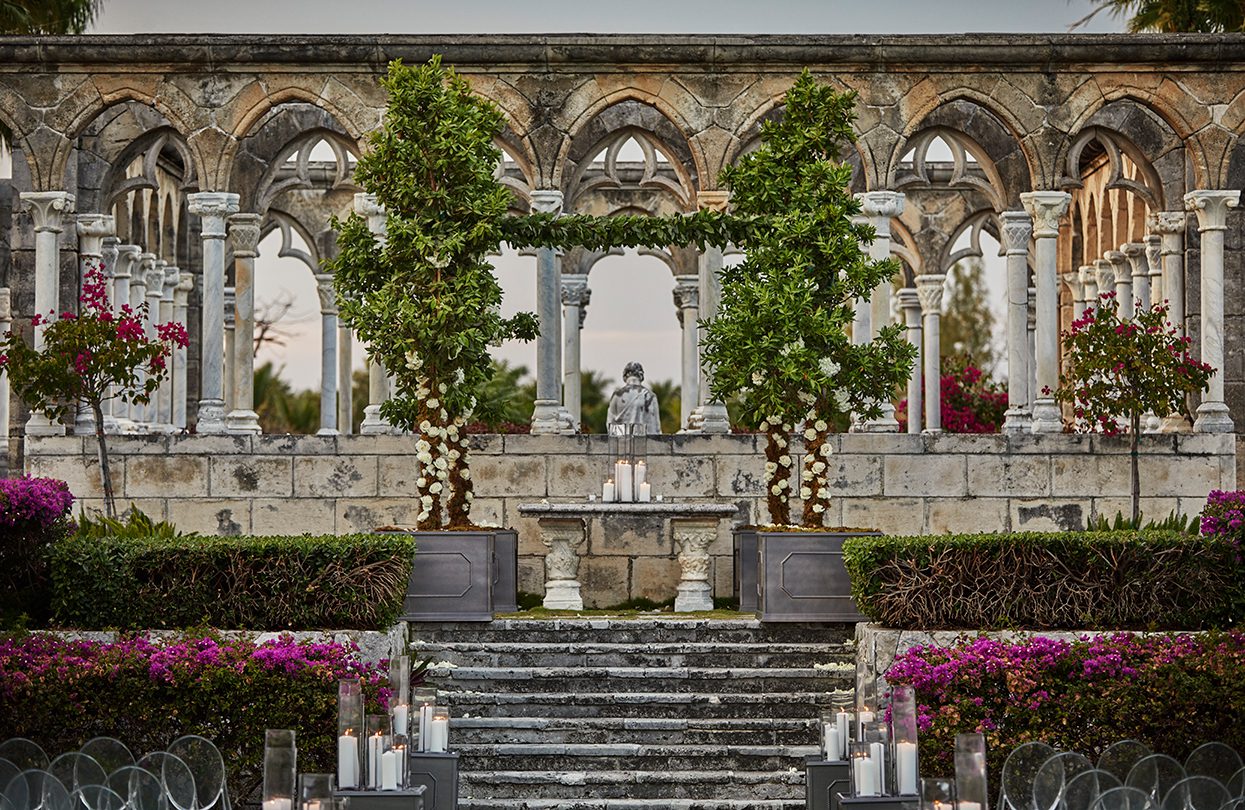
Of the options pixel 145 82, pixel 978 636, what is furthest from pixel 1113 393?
pixel 145 82

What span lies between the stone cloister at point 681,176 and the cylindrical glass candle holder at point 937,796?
8.71m

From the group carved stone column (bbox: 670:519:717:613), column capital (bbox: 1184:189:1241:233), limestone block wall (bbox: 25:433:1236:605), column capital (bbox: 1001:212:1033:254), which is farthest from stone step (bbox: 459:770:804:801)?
column capital (bbox: 1001:212:1033:254)

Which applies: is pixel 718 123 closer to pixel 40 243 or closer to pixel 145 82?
pixel 145 82

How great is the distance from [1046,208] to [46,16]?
40.7 feet

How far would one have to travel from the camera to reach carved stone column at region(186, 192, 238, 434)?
17.4 m

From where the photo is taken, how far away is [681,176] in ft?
63.8

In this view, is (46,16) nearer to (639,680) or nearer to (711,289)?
(711,289)

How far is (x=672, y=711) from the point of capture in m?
12.2

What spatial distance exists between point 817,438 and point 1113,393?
12.0 ft

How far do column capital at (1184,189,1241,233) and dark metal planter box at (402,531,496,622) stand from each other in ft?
27.0

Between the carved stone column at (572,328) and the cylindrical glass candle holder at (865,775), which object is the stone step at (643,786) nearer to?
the cylindrical glass candle holder at (865,775)

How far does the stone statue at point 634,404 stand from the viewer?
17.9 m

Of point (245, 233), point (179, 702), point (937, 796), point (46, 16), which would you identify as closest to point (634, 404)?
point (245, 233)

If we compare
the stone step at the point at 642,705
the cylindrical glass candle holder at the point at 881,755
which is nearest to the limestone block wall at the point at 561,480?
the stone step at the point at 642,705
